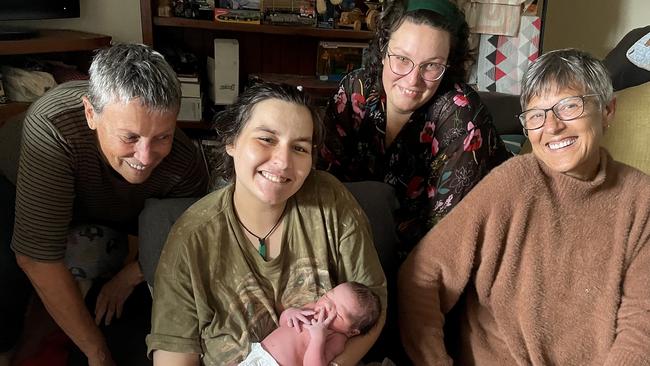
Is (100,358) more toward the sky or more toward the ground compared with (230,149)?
more toward the ground

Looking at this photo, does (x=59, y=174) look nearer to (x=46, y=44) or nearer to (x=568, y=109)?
(x=568, y=109)

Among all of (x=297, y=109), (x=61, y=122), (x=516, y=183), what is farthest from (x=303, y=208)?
(x=61, y=122)

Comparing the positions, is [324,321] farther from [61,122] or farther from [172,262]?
[61,122]

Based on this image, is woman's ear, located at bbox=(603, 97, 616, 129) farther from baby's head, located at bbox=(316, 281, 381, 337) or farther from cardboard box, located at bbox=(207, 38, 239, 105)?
cardboard box, located at bbox=(207, 38, 239, 105)

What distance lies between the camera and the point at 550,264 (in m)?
1.47

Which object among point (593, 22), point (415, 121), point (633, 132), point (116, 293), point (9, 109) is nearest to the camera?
point (116, 293)

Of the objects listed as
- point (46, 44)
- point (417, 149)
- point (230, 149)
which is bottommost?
point (417, 149)

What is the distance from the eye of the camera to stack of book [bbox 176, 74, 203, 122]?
9.87 feet

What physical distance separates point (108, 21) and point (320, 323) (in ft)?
7.48

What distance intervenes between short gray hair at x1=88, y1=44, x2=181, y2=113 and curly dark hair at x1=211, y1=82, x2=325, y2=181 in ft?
0.41

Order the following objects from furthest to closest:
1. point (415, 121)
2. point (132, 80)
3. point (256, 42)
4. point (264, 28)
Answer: point (256, 42) < point (264, 28) < point (415, 121) < point (132, 80)

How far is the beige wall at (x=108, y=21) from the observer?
9.71 ft

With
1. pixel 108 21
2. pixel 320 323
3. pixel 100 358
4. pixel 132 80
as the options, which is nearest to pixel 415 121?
pixel 320 323

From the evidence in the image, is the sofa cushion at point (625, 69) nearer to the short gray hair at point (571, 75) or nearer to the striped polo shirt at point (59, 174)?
the short gray hair at point (571, 75)
